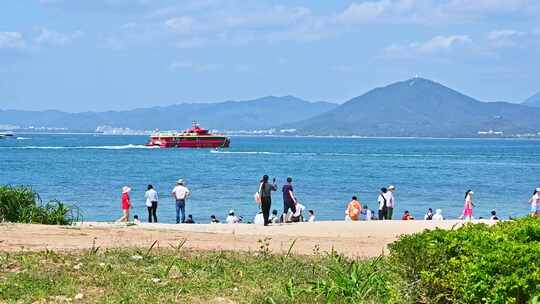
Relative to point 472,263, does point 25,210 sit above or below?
below

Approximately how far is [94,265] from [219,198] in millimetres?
37884

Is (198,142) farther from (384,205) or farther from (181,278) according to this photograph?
(181,278)

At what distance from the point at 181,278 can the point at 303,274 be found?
1460 millimetres

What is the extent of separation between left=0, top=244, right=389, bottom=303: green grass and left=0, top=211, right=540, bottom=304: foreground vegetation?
0.04ft

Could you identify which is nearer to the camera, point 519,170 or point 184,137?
point 519,170

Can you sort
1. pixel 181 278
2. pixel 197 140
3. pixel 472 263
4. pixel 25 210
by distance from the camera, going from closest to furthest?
pixel 472 263, pixel 181 278, pixel 25 210, pixel 197 140

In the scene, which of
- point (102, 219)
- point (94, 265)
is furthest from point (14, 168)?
point (94, 265)

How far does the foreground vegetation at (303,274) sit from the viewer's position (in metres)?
7.29

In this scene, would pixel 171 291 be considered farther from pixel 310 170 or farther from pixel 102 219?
pixel 310 170

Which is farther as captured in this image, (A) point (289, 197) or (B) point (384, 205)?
(B) point (384, 205)

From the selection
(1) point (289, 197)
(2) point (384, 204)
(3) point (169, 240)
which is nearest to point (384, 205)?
(2) point (384, 204)

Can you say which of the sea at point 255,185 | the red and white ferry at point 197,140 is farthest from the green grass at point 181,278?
the red and white ferry at point 197,140

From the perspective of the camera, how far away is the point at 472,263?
7512 mm

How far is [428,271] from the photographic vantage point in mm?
8344
